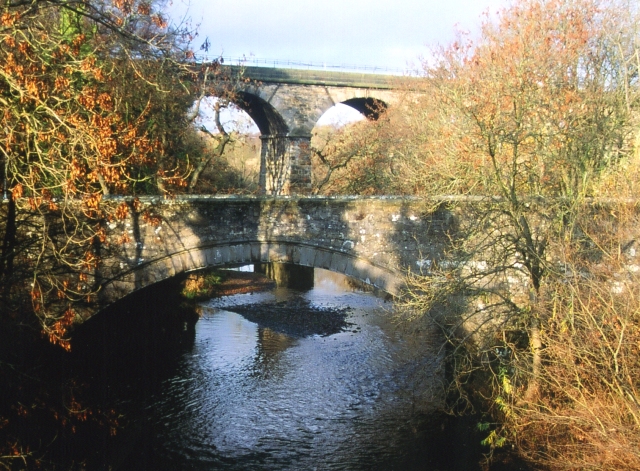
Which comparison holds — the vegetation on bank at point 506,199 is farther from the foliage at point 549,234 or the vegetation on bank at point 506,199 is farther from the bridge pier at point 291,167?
the bridge pier at point 291,167

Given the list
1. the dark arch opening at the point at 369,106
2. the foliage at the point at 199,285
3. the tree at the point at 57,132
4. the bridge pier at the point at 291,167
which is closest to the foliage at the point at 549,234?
the tree at the point at 57,132

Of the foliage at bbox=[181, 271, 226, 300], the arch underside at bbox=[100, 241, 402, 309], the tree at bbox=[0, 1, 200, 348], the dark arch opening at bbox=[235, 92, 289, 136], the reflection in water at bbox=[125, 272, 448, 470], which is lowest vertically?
the reflection in water at bbox=[125, 272, 448, 470]

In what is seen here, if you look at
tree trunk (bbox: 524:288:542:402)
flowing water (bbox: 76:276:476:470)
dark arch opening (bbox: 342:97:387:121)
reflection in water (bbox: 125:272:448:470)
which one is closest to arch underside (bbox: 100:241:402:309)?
reflection in water (bbox: 125:272:448:470)

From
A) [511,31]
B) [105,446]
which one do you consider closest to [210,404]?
[105,446]

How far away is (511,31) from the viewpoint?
40.7 feet

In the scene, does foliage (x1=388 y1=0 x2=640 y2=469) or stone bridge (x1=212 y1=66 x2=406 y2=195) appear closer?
foliage (x1=388 y1=0 x2=640 y2=469)

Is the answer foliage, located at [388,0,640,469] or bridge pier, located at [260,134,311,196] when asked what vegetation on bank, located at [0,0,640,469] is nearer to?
foliage, located at [388,0,640,469]

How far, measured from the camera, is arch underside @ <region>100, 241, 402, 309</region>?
1051 centimetres

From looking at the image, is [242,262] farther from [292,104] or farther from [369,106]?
[369,106]

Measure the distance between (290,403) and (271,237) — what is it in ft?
10.5

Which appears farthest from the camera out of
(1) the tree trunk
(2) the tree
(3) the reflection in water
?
(3) the reflection in water

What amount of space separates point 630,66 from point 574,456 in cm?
724

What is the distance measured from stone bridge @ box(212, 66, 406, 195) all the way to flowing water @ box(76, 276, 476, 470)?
4754mm

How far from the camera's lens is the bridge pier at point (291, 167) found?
1925cm
